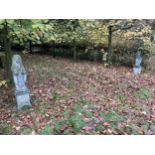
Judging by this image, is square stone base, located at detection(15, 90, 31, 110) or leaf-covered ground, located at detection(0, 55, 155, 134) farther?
square stone base, located at detection(15, 90, 31, 110)

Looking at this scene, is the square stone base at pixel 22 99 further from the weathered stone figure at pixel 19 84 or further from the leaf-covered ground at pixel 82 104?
the leaf-covered ground at pixel 82 104

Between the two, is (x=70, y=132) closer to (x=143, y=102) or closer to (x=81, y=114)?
(x=81, y=114)

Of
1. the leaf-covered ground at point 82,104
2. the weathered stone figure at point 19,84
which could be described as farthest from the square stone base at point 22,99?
the leaf-covered ground at point 82,104

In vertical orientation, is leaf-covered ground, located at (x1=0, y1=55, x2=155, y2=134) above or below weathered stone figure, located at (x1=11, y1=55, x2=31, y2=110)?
below

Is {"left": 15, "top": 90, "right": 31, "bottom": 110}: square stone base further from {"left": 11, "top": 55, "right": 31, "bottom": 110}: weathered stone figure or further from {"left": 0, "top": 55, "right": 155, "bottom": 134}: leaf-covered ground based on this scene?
{"left": 0, "top": 55, "right": 155, "bottom": 134}: leaf-covered ground

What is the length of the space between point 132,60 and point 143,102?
24.3 feet

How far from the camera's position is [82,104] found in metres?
Answer: 8.76

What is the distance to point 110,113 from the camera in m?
7.72

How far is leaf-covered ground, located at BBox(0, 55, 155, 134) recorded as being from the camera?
6.61 metres

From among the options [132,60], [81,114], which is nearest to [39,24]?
[81,114]

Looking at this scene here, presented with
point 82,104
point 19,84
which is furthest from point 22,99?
point 82,104

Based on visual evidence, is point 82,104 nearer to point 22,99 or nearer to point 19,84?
point 22,99

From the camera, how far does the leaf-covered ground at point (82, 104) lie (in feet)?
21.7

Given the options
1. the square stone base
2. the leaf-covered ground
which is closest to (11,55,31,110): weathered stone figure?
the square stone base
